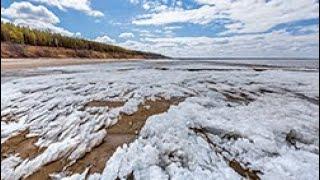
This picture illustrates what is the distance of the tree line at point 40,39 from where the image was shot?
64.4 m

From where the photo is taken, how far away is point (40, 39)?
7488cm

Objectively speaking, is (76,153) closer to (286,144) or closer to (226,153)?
(226,153)

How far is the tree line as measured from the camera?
211 ft

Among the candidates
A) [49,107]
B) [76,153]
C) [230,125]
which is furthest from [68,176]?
[49,107]

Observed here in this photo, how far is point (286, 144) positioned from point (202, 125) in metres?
1.65

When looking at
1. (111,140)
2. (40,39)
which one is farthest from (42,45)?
(111,140)

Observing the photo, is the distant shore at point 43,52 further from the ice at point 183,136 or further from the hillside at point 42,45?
the ice at point 183,136

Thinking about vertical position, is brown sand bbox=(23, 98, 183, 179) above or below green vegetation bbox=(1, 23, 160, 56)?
below

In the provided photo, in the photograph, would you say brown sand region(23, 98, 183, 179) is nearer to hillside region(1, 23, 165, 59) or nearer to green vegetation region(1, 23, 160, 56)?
hillside region(1, 23, 165, 59)

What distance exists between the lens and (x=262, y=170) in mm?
3801

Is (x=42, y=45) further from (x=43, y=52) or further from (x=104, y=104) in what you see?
(x=104, y=104)

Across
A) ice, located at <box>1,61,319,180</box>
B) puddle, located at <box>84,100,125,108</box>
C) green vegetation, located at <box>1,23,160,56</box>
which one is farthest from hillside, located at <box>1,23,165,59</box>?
ice, located at <box>1,61,319,180</box>

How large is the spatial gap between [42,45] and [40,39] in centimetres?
204

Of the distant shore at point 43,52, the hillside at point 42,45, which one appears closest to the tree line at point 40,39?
the hillside at point 42,45
